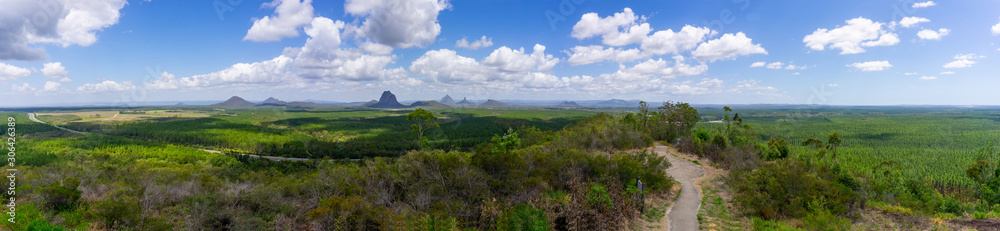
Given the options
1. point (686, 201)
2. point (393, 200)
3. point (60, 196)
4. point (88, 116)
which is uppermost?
point (60, 196)

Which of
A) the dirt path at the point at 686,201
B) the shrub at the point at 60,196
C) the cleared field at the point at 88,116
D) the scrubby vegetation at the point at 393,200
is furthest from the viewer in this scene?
the cleared field at the point at 88,116

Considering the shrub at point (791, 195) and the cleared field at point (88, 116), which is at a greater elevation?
the shrub at point (791, 195)

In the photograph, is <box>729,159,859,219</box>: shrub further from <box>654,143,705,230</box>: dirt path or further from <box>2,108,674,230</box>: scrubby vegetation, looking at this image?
<box>2,108,674,230</box>: scrubby vegetation

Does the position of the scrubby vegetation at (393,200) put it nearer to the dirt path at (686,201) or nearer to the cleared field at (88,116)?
the dirt path at (686,201)

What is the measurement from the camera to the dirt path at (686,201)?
1088cm

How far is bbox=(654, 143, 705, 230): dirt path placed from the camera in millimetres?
10878

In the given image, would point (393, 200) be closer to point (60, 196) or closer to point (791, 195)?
point (60, 196)

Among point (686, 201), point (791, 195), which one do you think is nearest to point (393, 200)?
point (686, 201)

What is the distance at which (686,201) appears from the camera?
44.0 ft

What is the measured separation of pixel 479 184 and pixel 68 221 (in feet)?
31.4

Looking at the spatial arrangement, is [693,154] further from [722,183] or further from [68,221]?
[68,221]

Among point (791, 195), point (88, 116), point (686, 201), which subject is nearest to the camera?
point (791, 195)

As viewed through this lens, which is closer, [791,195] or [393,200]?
[393,200]

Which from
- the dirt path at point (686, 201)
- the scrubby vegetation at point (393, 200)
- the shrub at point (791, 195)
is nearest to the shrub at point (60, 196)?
the scrubby vegetation at point (393, 200)
